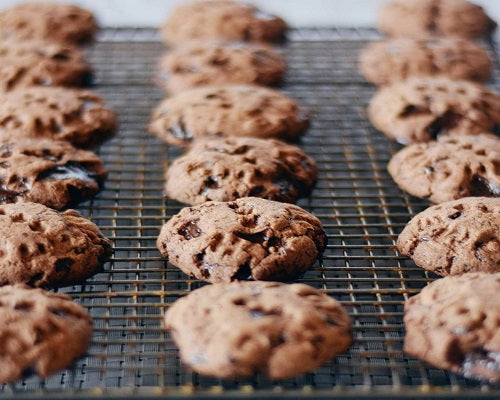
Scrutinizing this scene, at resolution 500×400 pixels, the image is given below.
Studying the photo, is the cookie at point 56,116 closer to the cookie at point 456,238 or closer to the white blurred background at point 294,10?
the cookie at point 456,238

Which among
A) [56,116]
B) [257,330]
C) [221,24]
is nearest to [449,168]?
[257,330]

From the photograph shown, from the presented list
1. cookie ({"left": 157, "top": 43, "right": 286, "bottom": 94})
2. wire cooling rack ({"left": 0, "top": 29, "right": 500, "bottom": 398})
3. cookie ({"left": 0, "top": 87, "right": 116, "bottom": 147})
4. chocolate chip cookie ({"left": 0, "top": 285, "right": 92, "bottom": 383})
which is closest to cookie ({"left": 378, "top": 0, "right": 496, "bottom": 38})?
wire cooling rack ({"left": 0, "top": 29, "right": 500, "bottom": 398})

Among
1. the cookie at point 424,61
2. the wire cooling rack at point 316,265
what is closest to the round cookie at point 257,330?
the wire cooling rack at point 316,265

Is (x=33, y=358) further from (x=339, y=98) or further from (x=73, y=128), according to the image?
(x=339, y=98)

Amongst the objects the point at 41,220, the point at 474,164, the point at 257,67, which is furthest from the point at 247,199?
the point at 257,67

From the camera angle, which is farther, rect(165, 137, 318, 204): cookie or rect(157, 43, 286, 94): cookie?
rect(157, 43, 286, 94): cookie

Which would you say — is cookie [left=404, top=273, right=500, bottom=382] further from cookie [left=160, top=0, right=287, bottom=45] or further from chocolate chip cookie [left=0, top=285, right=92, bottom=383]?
cookie [left=160, top=0, right=287, bottom=45]
